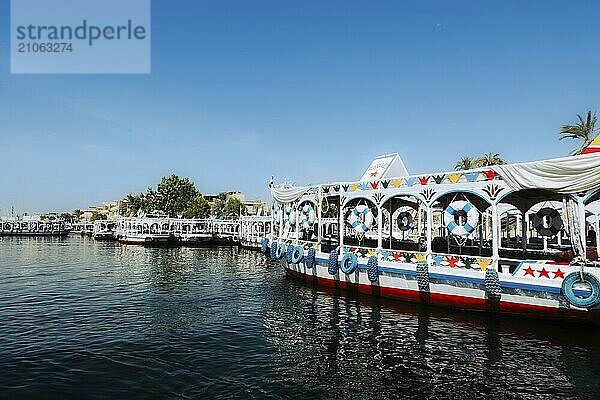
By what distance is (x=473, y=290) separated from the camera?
53.6ft

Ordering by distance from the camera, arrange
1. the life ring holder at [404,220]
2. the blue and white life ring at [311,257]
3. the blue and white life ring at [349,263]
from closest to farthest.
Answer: the blue and white life ring at [349,263], the blue and white life ring at [311,257], the life ring holder at [404,220]

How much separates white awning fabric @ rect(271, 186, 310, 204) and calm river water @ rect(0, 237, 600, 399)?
6.61m

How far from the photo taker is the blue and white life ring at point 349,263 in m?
20.2

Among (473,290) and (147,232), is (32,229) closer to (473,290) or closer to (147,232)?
(147,232)

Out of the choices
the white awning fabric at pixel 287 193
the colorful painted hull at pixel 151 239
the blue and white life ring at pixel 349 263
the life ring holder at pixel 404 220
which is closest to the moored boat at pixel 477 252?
the blue and white life ring at pixel 349 263

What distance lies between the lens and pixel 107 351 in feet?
40.6

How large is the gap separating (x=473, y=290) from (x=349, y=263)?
230 inches

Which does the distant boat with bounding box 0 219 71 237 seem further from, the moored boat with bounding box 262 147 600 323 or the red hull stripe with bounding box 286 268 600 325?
the red hull stripe with bounding box 286 268 600 325

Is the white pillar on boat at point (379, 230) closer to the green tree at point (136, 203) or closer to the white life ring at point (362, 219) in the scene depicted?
the white life ring at point (362, 219)

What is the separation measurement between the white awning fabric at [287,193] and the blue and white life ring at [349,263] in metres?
5.57

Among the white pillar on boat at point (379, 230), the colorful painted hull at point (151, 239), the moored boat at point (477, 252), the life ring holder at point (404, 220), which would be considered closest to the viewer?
the moored boat at point (477, 252)

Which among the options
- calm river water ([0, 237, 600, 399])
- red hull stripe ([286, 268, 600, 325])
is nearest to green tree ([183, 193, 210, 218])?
calm river water ([0, 237, 600, 399])

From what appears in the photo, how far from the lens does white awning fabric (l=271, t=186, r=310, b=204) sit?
25.3 m

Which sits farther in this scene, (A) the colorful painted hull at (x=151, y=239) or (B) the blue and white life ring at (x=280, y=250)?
(A) the colorful painted hull at (x=151, y=239)
